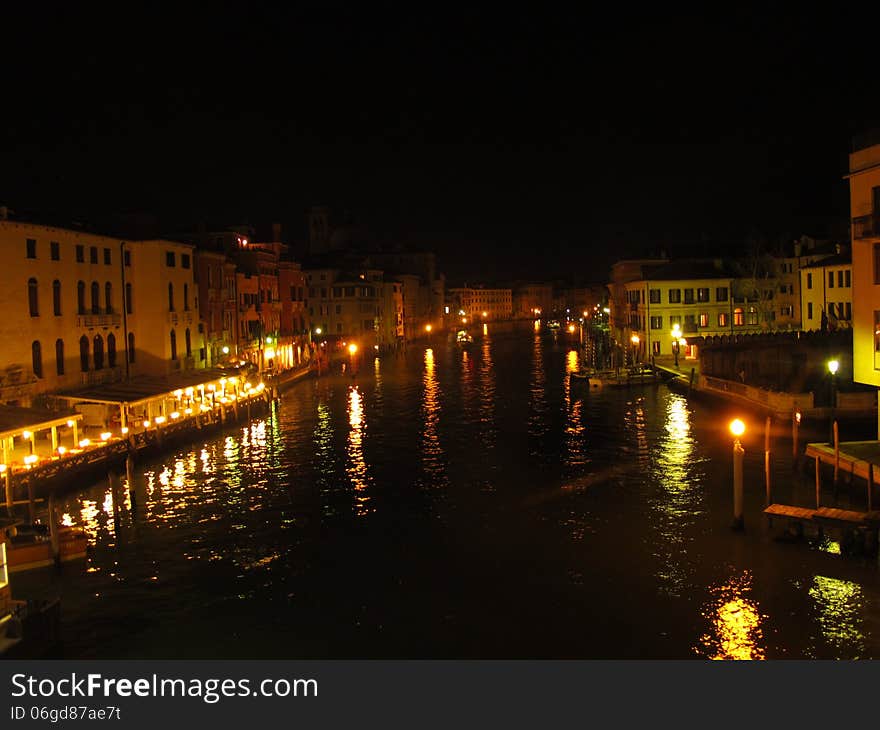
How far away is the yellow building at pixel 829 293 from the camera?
160ft

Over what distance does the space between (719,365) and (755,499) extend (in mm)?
26972

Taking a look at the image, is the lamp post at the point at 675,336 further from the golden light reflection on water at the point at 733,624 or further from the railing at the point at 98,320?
the golden light reflection on water at the point at 733,624

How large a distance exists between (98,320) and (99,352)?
144 centimetres

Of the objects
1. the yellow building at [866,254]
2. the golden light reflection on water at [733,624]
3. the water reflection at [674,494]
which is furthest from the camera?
the yellow building at [866,254]

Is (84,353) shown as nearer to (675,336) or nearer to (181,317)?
(181,317)

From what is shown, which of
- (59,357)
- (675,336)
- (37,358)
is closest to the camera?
(37,358)

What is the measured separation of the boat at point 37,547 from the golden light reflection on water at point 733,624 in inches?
522

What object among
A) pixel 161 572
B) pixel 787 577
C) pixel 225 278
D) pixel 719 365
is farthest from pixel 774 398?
pixel 225 278

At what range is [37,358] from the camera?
3241 cm

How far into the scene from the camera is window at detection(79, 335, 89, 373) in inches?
1405

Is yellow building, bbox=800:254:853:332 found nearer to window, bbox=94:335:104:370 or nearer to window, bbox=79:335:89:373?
window, bbox=94:335:104:370

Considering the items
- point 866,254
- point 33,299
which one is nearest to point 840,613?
point 866,254

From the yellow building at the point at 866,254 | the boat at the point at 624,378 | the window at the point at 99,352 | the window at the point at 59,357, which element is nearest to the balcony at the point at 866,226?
the yellow building at the point at 866,254

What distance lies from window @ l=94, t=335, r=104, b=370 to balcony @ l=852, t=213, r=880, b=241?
96.7ft
